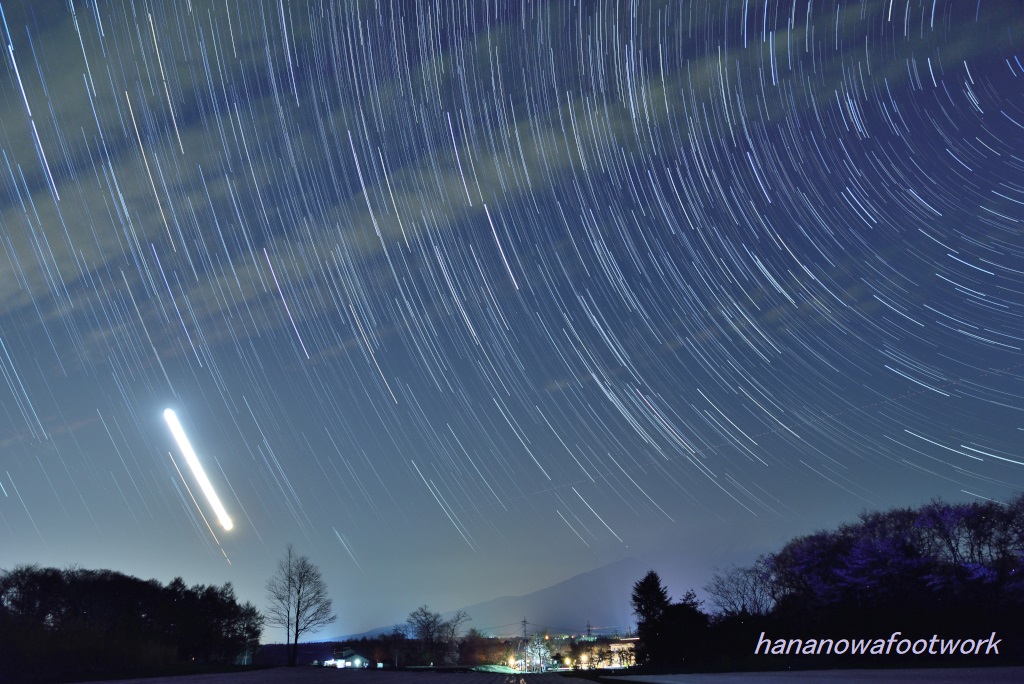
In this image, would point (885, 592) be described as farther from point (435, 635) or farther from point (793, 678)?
point (435, 635)

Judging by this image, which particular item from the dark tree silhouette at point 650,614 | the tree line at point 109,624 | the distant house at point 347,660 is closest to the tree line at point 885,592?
the dark tree silhouette at point 650,614

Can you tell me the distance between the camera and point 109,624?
75000mm

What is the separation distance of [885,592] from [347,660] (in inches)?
3731

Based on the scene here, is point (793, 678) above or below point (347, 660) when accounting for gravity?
below

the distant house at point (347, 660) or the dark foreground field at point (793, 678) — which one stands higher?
the distant house at point (347, 660)

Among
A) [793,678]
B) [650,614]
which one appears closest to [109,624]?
[650,614]

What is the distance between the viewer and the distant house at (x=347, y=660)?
12122cm

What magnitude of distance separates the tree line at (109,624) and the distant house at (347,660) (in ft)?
49.0

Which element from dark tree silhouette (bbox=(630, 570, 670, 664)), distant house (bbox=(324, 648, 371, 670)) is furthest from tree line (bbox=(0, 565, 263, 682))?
dark tree silhouette (bbox=(630, 570, 670, 664))

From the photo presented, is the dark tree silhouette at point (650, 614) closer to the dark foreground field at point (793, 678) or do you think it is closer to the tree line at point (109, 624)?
the dark foreground field at point (793, 678)

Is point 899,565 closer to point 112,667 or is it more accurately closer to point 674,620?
point 674,620

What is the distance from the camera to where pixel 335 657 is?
138 meters

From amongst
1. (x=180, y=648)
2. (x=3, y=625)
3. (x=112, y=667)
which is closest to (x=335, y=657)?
(x=180, y=648)

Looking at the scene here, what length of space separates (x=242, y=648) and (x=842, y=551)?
263 feet
